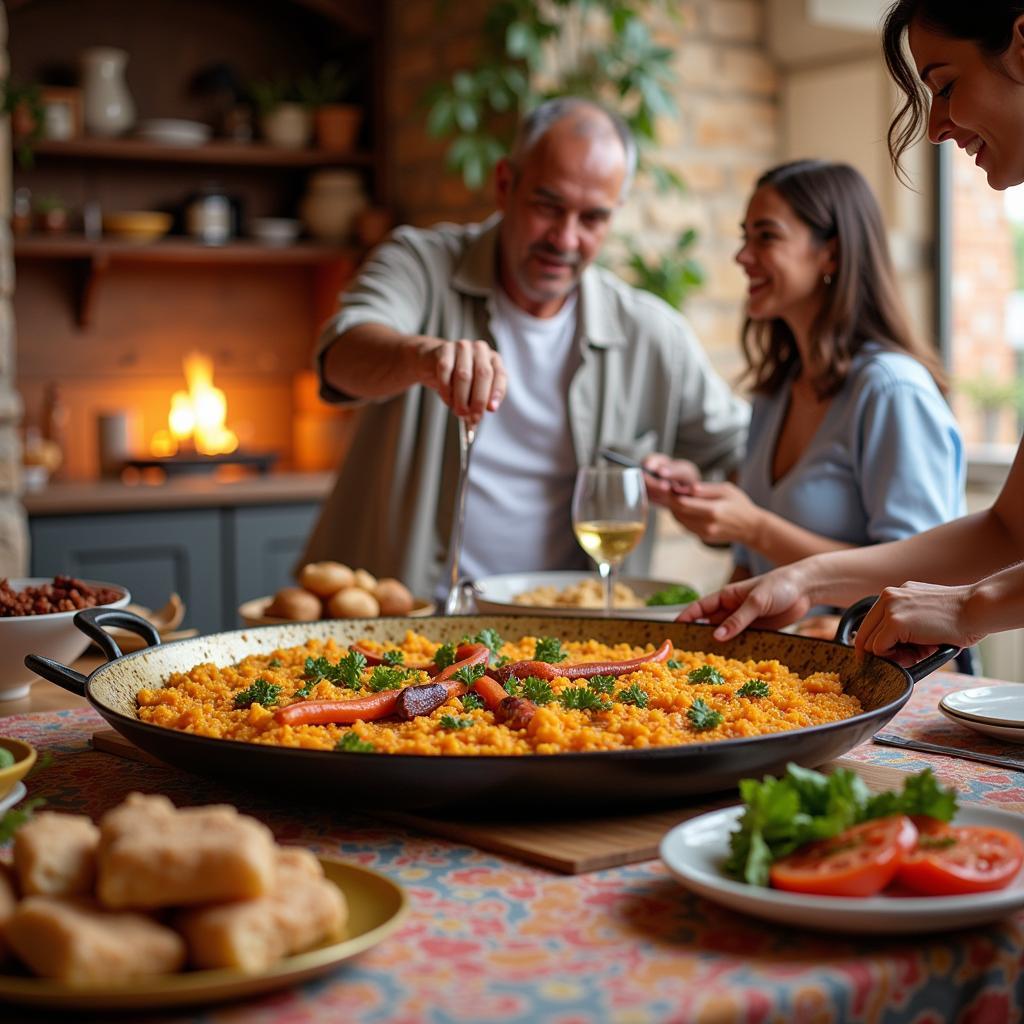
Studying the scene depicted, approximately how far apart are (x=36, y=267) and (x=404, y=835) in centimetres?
424

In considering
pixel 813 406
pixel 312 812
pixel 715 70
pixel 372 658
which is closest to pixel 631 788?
pixel 312 812

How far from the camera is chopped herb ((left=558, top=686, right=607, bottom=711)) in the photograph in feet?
4.20

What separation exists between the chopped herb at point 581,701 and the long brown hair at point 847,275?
1397 mm

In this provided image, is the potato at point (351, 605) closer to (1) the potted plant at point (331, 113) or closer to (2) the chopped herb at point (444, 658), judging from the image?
(2) the chopped herb at point (444, 658)

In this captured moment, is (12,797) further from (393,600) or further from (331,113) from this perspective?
(331,113)

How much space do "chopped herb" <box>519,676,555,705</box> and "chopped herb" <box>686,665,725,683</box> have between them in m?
0.18

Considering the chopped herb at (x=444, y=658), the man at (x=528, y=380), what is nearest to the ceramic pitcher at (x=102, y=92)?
the man at (x=528, y=380)

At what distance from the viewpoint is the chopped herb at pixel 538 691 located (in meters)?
1.30

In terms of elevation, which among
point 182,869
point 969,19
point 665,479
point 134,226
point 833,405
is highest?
point 134,226

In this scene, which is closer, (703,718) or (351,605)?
(703,718)

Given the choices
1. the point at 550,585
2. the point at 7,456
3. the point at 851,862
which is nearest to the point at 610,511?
the point at 550,585

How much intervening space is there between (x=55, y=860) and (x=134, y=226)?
4163 millimetres

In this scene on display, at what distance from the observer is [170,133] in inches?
185

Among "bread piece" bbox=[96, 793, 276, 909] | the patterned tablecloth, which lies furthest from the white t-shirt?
"bread piece" bbox=[96, 793, 276, 909]
